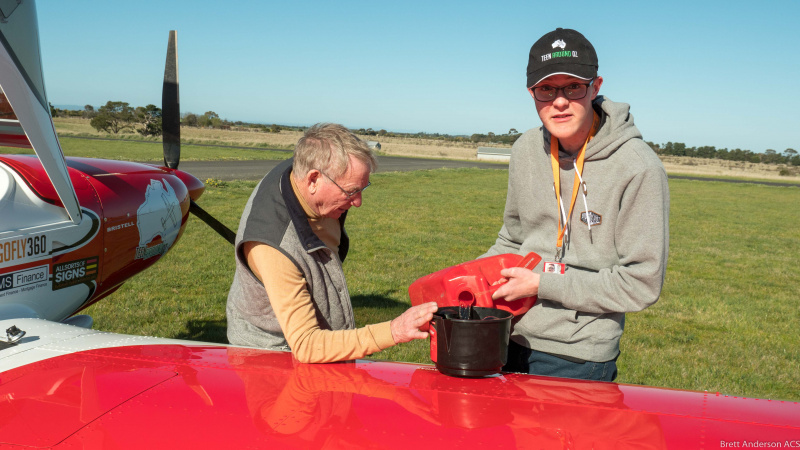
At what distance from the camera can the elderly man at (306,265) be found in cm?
218

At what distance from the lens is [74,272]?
351 cm

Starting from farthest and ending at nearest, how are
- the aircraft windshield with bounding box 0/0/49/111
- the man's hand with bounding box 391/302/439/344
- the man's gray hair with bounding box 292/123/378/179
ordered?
the aircraft windshield with bounding box 0/0/49/111 < the man's gray hair with bounding box 292/123/378/179 < the man's hand with bounding box 391/302/439/344

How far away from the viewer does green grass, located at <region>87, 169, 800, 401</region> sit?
6051 mm

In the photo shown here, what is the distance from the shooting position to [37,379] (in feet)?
6.08

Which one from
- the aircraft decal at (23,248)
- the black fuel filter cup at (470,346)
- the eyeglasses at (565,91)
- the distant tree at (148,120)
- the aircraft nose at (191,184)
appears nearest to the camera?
the black fuel filter cup at (470,346)

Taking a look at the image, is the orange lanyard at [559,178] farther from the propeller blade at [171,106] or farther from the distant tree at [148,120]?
the distant tree at [148,120]

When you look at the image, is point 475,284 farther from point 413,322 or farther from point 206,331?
point 206,331

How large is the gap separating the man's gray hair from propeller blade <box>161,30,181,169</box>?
4155 mm

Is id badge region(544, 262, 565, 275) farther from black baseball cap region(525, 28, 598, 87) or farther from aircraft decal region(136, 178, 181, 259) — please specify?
aircraft decal region(136, 178, 181, 259)

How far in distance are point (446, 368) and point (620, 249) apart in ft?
2.80

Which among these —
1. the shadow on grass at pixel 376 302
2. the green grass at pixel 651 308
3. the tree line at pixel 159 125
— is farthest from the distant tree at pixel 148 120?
the shadow on grass at pixel 376 302

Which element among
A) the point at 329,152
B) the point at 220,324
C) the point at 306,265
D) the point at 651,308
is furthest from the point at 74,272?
the point at 651,308

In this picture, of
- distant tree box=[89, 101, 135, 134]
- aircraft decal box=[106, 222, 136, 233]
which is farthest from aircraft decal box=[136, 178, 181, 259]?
distant tree box=[89, 101, 135, 134]

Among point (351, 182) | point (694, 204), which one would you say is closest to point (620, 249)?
point (351, 182)
